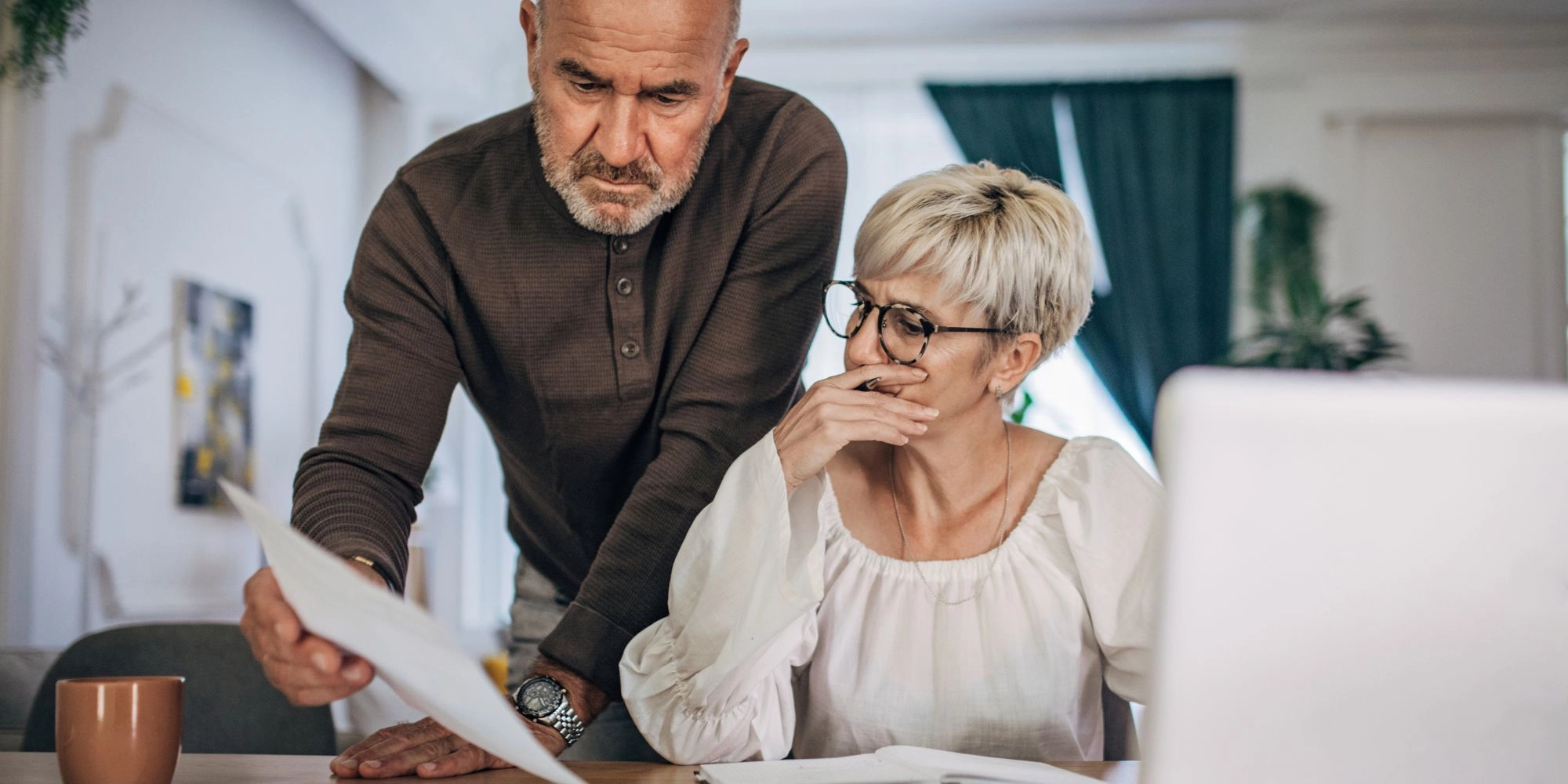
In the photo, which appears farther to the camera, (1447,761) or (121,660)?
(121,660)

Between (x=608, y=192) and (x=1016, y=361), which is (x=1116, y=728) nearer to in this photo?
(x=1016, y=361)

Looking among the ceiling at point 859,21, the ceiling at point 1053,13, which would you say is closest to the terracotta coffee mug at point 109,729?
the ceiling at point 859,21

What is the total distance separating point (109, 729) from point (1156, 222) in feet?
18.7

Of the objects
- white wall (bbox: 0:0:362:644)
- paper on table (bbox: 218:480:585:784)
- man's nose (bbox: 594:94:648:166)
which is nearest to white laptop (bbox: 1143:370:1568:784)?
paper on table (bbox: 218:480:585:784)

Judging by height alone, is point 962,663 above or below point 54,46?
below

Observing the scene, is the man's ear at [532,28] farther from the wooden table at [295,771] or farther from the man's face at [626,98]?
the wooden table at [295,771]

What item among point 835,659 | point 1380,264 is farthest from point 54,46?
point 1380,264

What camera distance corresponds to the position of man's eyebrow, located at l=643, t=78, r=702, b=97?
151 cm

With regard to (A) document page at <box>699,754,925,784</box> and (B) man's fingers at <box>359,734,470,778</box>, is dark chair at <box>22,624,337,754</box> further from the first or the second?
(A) document page at <box>699,754,925,784</box>

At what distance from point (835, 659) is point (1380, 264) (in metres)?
5.25

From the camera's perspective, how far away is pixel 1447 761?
0.65m

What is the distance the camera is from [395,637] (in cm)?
73

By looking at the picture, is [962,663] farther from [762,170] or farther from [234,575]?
[234,575]

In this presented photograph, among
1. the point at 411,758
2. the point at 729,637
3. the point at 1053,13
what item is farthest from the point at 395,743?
the point at 1053,13
